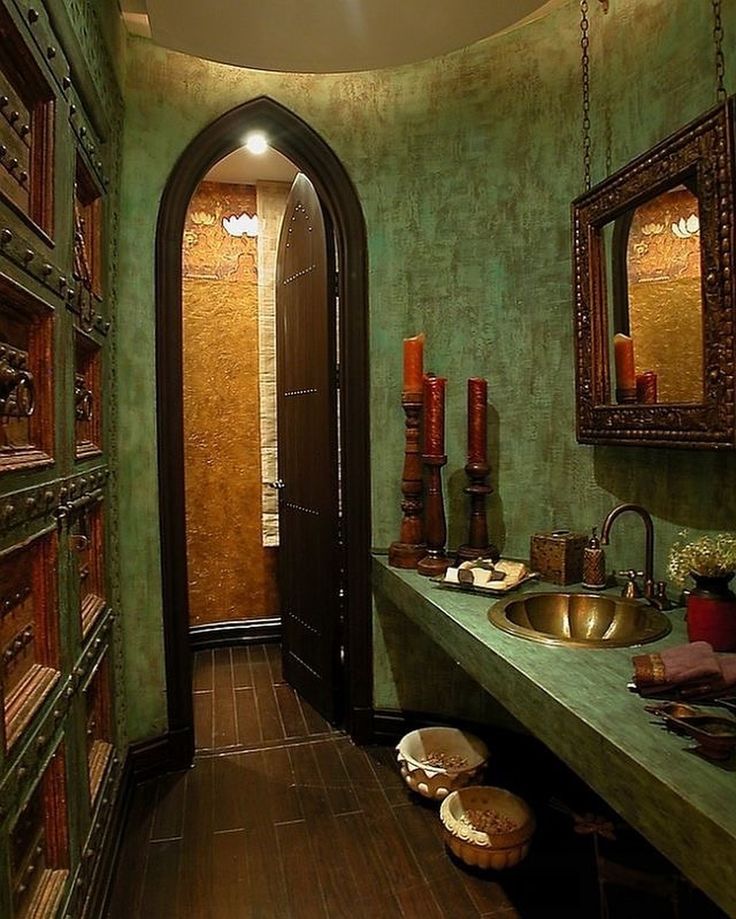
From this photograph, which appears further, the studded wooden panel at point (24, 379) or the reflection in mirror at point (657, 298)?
the reflection in mirror at point (657, 298)

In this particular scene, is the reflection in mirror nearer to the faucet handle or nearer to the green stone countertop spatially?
the faucet handle

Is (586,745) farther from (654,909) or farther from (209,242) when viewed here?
(209,242)

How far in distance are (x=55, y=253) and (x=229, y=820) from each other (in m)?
1.79

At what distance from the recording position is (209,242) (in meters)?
3.80

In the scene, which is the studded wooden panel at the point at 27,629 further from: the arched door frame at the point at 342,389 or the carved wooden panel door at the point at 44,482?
the arched door frame at the point at 342,389

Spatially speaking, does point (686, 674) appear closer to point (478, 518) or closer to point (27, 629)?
point (478, 518)

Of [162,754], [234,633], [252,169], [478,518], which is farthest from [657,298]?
[234,633]

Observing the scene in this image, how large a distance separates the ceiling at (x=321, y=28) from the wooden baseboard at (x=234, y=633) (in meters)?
2.87

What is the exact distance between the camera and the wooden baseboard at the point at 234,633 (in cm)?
382

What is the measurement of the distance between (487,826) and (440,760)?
14.9 inches

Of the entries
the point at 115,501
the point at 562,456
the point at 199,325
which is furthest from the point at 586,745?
the point at 199,325

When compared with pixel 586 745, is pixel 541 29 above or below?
above

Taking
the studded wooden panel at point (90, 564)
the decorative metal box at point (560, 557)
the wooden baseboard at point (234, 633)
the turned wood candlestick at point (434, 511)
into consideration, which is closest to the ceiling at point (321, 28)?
the turned wood candlestick at point (434, 511)

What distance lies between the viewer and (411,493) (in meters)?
2.35
